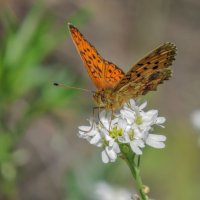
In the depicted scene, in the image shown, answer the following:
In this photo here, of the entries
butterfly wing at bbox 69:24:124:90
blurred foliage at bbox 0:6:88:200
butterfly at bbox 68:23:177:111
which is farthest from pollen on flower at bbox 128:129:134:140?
blurred foliage at bbox 0:6:88:200

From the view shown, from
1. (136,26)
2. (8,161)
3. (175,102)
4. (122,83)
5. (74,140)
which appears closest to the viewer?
(122,83)

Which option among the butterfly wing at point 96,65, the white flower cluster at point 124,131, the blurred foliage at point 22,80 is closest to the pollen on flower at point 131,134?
the white flower cluster at point 124,131

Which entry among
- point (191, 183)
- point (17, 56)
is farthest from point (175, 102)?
point (17, 56)

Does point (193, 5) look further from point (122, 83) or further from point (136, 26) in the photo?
point (122, 83)

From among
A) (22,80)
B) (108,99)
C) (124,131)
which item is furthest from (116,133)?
(22,80)

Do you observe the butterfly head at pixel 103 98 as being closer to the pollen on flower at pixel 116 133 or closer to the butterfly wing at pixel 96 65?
the butterfly wing at pixel 96 65

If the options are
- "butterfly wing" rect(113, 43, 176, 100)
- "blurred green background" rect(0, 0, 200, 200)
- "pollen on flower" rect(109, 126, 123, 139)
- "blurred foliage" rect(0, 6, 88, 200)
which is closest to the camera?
"pollen on flower" rect(109, 126, 123, 139)

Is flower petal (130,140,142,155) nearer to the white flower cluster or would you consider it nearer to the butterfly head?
the white flower cluster
